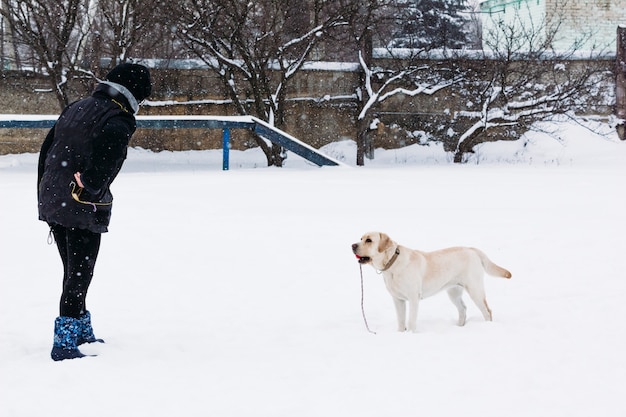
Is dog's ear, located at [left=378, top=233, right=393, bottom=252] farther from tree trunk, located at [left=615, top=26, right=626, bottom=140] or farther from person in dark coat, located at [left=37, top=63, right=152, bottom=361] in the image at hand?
tree trunk, located at [left=615, top=26, right=626, bottom=140]

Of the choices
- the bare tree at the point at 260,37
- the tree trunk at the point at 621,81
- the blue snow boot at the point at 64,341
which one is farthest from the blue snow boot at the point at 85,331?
the tree trunk at the point at 621,81

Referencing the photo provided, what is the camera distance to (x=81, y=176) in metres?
3.84

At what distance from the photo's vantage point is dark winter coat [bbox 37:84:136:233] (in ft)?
12.8

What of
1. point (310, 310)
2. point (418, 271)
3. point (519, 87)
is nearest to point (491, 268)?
point (418, 271)

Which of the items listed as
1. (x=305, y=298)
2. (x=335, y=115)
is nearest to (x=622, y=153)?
(x=335, y=115)

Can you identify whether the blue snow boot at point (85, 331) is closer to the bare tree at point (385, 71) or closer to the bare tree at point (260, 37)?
the bare tree at point (260, 37)

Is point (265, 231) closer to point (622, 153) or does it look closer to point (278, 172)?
point (278, 172)

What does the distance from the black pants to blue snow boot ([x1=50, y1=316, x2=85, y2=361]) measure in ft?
0.18

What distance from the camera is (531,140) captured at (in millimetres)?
18766

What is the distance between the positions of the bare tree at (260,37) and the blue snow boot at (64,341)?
12.8 meters

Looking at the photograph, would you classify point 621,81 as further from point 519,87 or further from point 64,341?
point 64,341

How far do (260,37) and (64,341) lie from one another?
13.3 meters

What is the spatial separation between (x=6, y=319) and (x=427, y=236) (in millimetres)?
4441

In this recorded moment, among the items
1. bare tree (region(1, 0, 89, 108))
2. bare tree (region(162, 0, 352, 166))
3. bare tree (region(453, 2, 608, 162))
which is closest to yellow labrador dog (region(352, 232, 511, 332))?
bare tree (region(162, 0, 352, 166))
